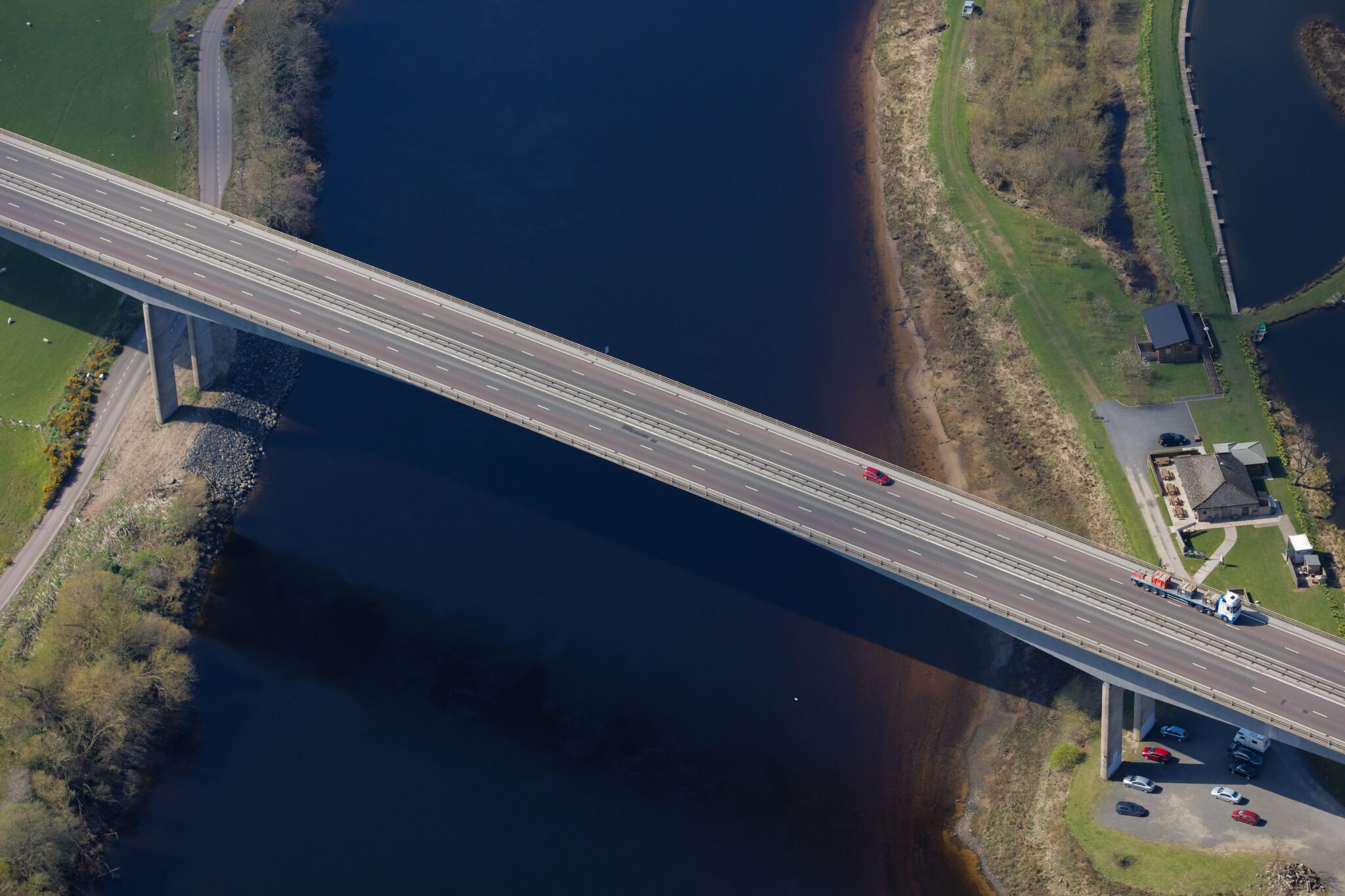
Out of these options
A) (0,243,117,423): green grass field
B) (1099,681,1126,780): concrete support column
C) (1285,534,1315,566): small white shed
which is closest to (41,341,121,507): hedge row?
(0,243,117,423): green grass field

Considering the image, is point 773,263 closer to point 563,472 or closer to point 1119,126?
point 563,472

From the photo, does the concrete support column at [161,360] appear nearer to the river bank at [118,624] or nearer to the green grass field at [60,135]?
the river bank at [118,624]

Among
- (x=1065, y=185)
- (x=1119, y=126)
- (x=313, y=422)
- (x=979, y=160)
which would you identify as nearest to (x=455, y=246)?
(x=313, y=422)

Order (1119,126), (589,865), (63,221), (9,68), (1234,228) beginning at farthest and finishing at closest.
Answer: (9,68)
(1119,126)
(1234,228)
(63,221)
(589,865)

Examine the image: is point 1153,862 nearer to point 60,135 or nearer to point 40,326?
point 40,326

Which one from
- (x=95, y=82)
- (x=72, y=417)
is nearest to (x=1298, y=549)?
(x=72, y=417)

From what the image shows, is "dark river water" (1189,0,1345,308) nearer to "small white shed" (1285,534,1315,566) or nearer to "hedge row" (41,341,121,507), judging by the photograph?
"small white shed" (1285,534,1315,566)
